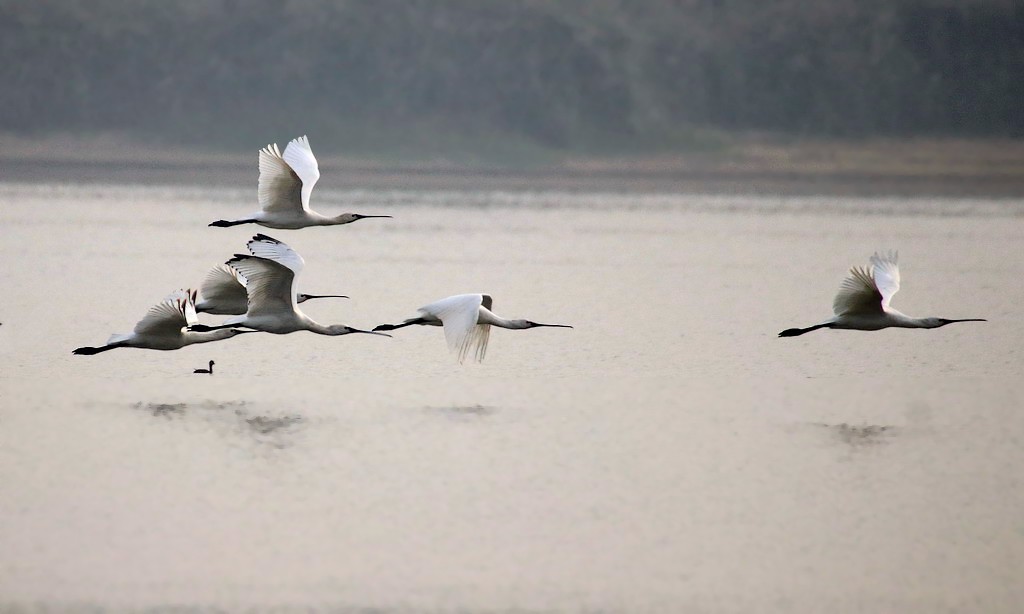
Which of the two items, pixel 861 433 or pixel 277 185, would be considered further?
pixel 277 185

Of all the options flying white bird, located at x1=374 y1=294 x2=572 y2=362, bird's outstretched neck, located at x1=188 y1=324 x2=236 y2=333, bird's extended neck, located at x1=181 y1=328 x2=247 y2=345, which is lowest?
bird's extended neck, located at x1=181 y1=328 x2=247 y2=345

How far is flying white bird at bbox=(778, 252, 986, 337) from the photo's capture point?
15.5 meters

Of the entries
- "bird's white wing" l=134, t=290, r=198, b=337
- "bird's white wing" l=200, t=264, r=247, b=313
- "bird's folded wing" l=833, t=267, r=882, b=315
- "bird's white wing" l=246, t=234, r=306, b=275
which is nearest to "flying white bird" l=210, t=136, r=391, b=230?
"bird's white wing" l=200, t=264, r=247, b=313

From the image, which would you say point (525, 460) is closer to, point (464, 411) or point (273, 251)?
point (464, 411)

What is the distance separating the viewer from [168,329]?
14.8 metres

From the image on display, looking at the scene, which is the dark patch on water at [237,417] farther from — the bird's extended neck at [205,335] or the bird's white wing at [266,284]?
the bird's white wing at [266,284]

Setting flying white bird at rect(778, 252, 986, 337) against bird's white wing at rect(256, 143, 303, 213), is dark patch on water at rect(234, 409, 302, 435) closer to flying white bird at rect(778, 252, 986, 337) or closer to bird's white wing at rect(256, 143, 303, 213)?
bird's white wing at rect(256, 143, 303, 213)

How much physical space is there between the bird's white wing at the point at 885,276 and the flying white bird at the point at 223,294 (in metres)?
4.73

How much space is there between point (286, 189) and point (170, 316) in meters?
2.53

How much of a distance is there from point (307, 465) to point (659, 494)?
2617mm

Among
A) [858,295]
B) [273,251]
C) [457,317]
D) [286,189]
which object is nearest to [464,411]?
[457,317]

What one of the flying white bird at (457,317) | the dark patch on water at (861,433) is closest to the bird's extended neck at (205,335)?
the flying white bird at (457,317)

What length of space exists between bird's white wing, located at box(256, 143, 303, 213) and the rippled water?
1614 mm

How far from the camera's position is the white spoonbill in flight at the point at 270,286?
13.9 m
